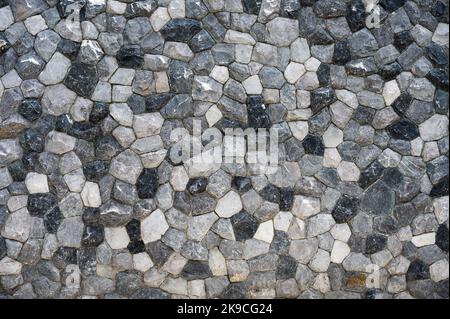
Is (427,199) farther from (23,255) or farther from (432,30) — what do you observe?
(23,255)

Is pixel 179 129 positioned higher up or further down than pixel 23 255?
higher up

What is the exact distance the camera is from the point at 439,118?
3654 mm

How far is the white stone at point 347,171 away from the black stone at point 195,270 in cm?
91

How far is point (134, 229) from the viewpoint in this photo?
3.48 meters

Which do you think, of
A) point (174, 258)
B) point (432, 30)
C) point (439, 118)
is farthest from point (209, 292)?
point (432, 30)

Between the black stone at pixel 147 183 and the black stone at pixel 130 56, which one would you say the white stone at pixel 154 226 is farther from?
the black stone at pixel 130 56

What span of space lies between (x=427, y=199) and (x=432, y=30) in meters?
0.97

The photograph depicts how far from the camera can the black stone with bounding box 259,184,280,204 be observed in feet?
11.6

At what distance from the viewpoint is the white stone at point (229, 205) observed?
3518 millimetres

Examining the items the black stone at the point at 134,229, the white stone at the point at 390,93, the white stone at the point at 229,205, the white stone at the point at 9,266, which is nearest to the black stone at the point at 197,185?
the white stone at the point at 229,205

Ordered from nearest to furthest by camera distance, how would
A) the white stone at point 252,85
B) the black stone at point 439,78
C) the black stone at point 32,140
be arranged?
the black stone at point 32,140 < the white stone at point 252,85 < the black stone at point 439,78

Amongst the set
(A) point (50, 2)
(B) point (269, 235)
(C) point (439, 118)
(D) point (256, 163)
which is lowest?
(B) point (269, 235)

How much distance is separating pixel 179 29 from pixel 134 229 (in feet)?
3.68

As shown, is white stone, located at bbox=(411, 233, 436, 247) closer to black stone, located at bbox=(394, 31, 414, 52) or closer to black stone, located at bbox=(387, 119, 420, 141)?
black stone, located at bbox=(387, 119, 420, 141)
